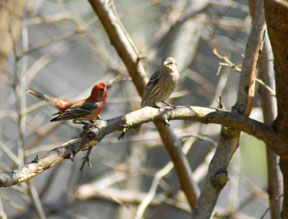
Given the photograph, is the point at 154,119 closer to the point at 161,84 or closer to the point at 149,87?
the point at 149,87

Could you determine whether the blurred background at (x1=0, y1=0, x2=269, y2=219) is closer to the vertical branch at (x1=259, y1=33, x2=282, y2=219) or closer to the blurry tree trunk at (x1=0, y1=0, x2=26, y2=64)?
the blurry tree trunk at (x1=0, y1=0, x2=26, y2=64)

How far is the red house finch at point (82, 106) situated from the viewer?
4363 mm

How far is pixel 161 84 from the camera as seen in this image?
5.17m

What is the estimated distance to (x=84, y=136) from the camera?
290cm

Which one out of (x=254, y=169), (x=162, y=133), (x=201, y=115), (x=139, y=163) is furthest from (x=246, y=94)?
(x=254, y=169)

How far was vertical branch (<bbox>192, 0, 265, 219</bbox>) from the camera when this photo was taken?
350 cm

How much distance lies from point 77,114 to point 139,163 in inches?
167

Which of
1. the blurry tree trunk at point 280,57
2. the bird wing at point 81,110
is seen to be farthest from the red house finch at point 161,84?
the blurry tree trunk at point 280,57

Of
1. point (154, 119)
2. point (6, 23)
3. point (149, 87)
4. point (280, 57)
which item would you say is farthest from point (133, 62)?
point (6, 23)

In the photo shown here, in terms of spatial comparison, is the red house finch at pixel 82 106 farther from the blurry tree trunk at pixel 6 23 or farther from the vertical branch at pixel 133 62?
the blurry tree trunk at pixel 6 23

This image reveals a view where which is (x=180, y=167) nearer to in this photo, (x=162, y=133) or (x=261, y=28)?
(x=162, y=133)

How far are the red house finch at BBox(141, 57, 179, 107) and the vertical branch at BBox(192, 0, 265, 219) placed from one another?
1.37 m

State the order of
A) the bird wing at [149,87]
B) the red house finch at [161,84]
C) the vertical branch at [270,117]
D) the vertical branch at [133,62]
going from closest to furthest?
the vertical branch at [133,62] < the vertical branch at [270,117] < the bird wing at [149,87] < the red house finch at [161,84]

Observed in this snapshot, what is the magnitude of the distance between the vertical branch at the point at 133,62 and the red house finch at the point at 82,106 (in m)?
0.43
